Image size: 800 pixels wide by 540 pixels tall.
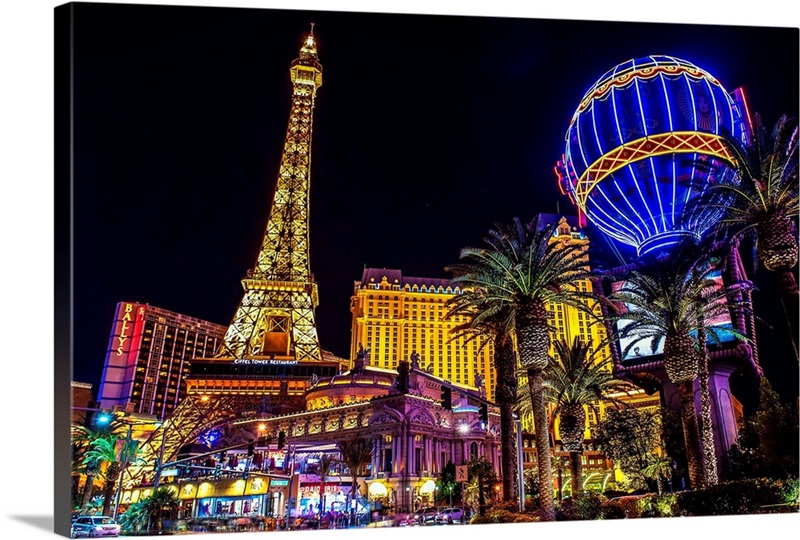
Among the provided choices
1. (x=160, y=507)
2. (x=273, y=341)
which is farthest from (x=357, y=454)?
(x=273, y=341)

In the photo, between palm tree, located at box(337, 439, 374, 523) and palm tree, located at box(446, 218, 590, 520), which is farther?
palm tree, located at box(337, 439, 374, 523)

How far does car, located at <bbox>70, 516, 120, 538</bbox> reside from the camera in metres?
18.2

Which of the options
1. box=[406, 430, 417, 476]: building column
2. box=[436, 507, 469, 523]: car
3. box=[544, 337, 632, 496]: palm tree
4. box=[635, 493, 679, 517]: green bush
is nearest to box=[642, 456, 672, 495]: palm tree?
box=[544, 337, 632, 496]: palm tree

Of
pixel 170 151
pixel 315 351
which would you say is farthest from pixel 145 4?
pixel 315 351

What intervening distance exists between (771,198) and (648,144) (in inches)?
410

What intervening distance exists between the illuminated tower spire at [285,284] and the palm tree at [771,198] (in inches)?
1536

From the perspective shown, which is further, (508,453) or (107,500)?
(107,500)

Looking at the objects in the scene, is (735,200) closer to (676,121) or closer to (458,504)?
(676,121)

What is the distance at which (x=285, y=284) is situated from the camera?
5766 centimetres

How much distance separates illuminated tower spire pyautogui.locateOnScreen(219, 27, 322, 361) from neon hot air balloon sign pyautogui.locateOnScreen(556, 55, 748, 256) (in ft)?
95.5

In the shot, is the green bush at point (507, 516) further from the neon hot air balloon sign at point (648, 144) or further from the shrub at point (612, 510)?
the neon hot air balloon sign at point (648, 144)

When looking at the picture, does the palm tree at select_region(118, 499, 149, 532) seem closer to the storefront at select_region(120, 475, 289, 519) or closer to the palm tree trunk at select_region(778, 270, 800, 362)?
the storefront at select_region(120, 475, 289, 519)

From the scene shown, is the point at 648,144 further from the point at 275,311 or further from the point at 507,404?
the point at 275,311

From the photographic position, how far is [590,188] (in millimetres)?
32969
